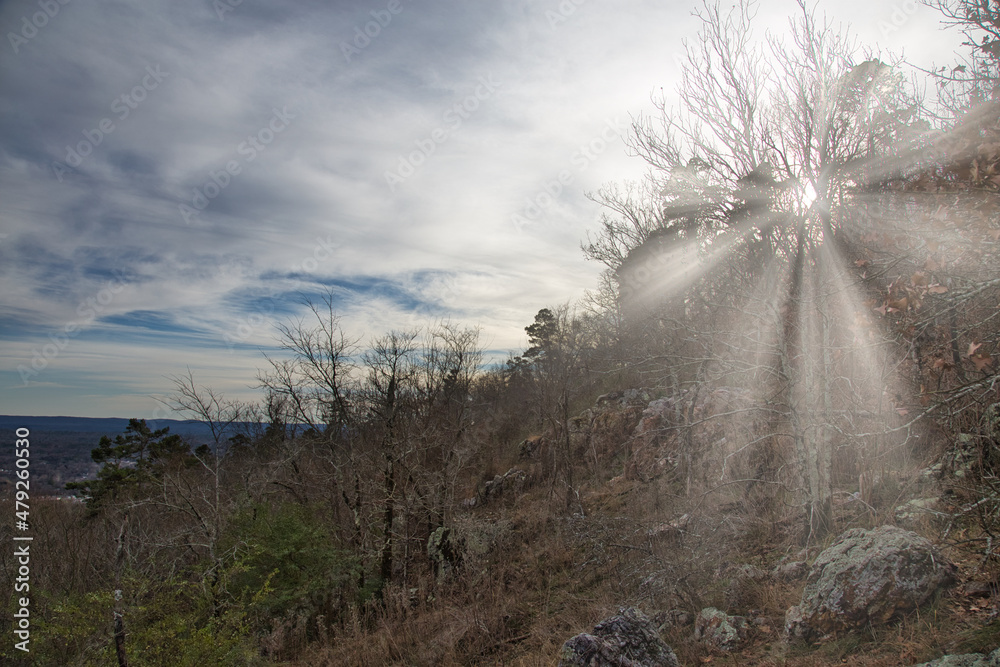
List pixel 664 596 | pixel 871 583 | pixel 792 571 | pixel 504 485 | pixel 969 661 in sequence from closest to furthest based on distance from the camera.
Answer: pixel 969 661
pixel 871 583
pixel 792 571
pixel 664 596
pixel 504 485

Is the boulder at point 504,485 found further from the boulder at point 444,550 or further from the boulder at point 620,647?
the boulder at point 620,647

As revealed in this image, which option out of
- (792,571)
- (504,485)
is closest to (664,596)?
(792,571)

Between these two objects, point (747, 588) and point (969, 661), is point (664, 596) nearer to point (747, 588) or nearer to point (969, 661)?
point (747, 588)

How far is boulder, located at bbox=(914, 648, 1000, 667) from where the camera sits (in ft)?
9.86

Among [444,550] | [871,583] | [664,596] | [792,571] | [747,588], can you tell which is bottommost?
[444,550]

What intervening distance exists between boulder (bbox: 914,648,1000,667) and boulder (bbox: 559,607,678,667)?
2044 millimetres

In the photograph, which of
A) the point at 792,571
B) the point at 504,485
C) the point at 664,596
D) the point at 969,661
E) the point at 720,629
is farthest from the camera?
the point at 504,485

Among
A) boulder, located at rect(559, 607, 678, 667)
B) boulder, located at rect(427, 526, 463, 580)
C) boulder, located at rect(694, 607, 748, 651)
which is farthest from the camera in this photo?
boulder, located at rect(427, 526, 463, 580)

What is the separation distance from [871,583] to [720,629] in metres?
1.73

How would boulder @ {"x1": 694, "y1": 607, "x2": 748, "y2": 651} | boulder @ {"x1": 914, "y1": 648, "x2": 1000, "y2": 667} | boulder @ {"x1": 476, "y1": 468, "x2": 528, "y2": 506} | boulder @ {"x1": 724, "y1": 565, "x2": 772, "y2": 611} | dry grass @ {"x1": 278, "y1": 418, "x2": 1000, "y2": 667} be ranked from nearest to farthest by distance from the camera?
1. boulder @ {"x1": 914, "y1": 648, "x2": 1000, "y2": 667}
2. dry grass @ {"x1": 278, "y1": 418, "x2": 1000, "y2": 667}
3. boulder @ {"x1": 694, "y1": 607, "x2": 748, "y2": 651}
4. boulder @ {"x1": 724, "y1": 565, "x2": 772, "y2": 611}
5. boulder @ {"x1": 476, "y1": 468, "x2": 528, "y2": 506}

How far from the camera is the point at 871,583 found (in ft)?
14.1

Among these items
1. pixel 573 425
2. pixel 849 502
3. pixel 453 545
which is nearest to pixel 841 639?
pixel 849 502

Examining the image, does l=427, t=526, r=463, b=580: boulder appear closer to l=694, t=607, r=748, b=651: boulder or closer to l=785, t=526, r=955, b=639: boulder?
l=694, t=607, r=748, b=651: boulder

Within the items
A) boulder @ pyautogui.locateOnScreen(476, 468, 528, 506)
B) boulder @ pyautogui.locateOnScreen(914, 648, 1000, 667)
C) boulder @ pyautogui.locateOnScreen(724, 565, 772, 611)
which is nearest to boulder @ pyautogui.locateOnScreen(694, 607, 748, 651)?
boulder @ pyautogui.locateOnScreen(724, 565, 772, 611)
